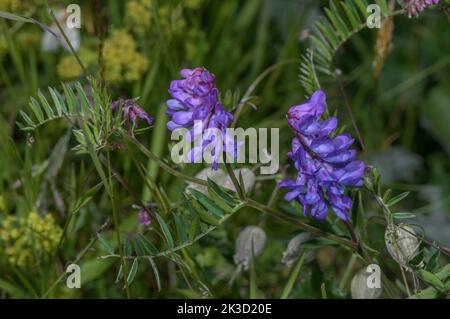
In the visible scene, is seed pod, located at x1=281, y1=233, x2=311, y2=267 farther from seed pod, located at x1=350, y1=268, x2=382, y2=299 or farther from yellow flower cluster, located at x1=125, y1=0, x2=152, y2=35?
yellow flower cluster, located at x1=125, y1=0, x2=152, y2=35

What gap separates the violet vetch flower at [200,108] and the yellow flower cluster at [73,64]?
34.7 inches

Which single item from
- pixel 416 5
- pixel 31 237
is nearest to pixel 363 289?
pixel 416 5

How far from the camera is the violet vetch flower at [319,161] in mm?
1239

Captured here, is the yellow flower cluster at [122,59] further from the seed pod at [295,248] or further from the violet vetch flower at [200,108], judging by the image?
the violet vetch flower at [200,108]

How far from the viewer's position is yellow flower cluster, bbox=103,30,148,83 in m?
2.03

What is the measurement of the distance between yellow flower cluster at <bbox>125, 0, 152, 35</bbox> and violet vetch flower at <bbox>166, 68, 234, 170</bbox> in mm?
897

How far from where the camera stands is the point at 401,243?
1.35 metres

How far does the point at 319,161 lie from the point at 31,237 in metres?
0.65

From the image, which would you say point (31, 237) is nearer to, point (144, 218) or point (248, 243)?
point (144, 218)

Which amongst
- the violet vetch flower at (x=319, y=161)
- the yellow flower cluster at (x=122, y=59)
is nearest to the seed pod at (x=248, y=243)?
the violet vetch flower at (x=319, y=161)

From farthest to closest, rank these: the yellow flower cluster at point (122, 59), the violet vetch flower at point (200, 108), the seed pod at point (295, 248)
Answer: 1. the yellow flower cluster at point (122, 59)
2. the seed pod at point (295, 248)
3. the violet vetch flower at point (200, 108)

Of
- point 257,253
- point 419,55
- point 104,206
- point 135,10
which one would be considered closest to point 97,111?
point 257,253

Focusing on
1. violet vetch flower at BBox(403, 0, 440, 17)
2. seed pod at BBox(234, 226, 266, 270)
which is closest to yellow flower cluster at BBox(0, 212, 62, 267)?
seed pod at BBox(234, 226, 266, 270)
